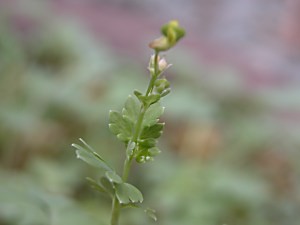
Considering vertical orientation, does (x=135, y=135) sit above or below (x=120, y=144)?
below

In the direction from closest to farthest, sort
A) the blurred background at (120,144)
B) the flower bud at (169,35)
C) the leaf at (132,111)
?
the flower bud at (169,35)
the leaf at (132,111)
the blurred background at (120,144)

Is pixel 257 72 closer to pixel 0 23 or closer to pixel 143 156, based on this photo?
pixel 0 23

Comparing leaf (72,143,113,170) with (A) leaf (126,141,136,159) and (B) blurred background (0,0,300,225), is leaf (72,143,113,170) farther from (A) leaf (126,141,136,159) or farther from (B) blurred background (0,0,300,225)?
(B) blurred background (0,0,300,225)

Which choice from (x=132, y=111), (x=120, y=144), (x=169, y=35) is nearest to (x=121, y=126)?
(x=132, y=111)

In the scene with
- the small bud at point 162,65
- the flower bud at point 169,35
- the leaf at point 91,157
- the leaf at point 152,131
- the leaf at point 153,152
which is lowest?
the leaf at point 91,157

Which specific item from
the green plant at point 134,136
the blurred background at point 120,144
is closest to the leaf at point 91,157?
the green plant at point 134,136

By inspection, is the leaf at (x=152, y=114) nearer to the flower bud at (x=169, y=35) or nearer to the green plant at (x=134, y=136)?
the green plant at (x=134, y=136)

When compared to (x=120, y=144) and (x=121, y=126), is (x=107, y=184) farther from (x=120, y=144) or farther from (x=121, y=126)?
(x=120, y=144)
